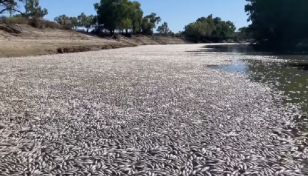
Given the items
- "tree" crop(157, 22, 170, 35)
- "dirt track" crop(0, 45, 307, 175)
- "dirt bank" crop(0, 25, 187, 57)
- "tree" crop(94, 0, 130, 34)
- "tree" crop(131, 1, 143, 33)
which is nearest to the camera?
"dirt track" crop(0, 45, 307, 175)

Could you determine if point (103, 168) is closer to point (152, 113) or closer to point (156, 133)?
point (156, 133)

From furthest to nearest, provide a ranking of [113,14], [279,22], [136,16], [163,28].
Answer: [163,28] → [136,16] → [113,14] → [279,22]

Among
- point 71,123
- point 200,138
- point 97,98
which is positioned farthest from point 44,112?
point 200,138

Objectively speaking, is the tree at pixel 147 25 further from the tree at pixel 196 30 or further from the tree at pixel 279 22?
the tree at pixel 279 22

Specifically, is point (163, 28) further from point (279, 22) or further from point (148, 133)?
point (148, 133)

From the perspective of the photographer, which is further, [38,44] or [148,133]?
[38,44]

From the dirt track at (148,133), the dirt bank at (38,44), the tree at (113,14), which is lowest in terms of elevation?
Result: the dirt track at (148,133)

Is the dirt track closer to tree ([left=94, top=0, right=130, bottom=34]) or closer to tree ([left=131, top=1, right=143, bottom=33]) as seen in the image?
tree ([left=94, top=0, right=130, bottom=34])

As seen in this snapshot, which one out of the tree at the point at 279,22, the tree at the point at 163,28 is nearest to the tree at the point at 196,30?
the tree at the point at 163,28

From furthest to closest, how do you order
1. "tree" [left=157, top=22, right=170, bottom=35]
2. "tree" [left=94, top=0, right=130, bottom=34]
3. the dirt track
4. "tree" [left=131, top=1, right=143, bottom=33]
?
1. "tree" [left=157, top=22, right=170, bottom=35]
2. "tree" [left=131, top=1, right=143, bottom=33]
3. "tree" [left=94, top=0, right=130, bottom=34]
4. the dirt track

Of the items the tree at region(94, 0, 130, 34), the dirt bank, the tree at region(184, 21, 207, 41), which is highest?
the tree at region(94, 0, 130, 34)

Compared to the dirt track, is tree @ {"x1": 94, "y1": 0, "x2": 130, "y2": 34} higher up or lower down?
higher up

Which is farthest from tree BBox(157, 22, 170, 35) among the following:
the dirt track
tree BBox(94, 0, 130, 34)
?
the dirt track

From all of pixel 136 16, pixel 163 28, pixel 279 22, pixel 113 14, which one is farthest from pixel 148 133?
pixel 163 28
